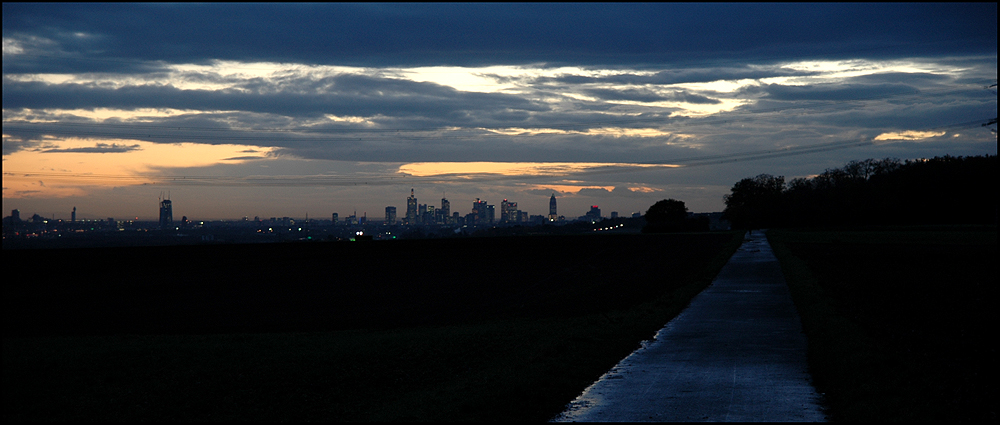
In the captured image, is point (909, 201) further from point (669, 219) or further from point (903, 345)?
point (903, 345)

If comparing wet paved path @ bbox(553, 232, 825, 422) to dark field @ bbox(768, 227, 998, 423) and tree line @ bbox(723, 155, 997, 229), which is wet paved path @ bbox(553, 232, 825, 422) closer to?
dark field @ bbox(768, 227, 998, 423)

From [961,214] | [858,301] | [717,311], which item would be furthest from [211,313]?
[961,214]

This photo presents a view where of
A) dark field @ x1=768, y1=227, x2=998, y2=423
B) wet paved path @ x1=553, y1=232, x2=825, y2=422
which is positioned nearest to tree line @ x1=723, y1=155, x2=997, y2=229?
dark field @ x1=768, y1=227, x2=998, y2=423

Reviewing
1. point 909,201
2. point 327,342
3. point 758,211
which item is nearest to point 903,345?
point 327,342

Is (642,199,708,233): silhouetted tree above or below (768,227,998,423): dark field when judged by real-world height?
above

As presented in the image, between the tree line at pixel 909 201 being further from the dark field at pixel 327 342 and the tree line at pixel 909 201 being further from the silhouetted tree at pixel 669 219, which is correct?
the dark field at pixel 327 342

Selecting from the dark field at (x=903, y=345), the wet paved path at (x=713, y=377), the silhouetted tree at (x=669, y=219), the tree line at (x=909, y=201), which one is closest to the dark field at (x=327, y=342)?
the wet paved path at (x=713, y=377)

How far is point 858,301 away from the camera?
2261 centimetres

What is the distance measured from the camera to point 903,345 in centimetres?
1359

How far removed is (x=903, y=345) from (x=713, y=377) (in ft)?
17.6

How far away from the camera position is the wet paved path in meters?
8.91

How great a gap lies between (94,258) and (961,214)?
137 metres

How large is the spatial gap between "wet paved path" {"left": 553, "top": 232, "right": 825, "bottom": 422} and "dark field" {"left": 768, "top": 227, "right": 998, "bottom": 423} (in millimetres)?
474

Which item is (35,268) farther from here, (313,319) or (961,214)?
(961,214)
